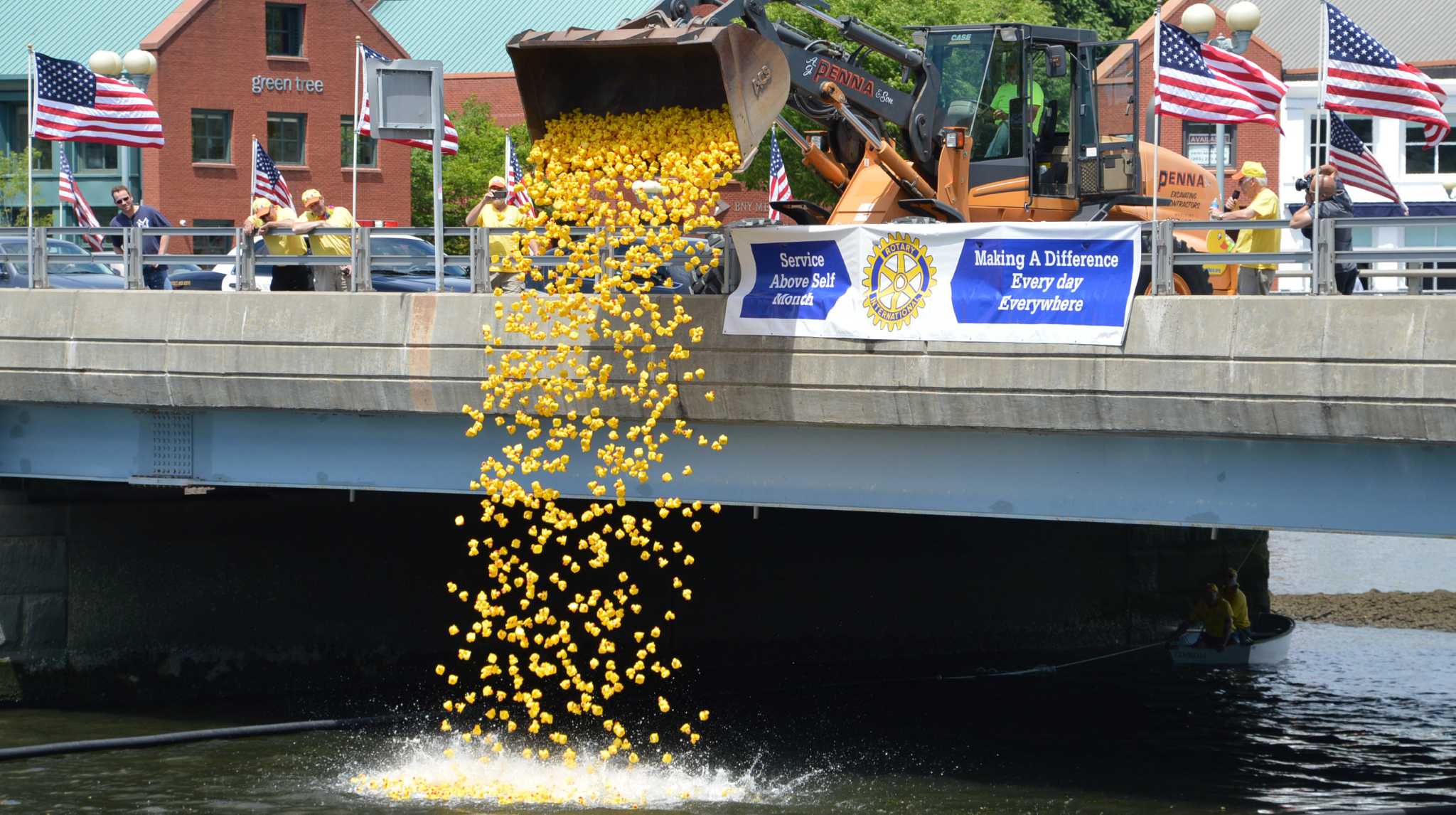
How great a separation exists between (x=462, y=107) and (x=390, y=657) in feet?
125

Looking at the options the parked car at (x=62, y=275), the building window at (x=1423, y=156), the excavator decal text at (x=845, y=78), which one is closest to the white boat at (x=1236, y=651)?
the excavator decal text at (x=845, y=78)

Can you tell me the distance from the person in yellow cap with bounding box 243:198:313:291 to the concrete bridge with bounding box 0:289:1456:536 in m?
1.34

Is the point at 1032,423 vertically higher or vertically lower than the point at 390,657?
higher

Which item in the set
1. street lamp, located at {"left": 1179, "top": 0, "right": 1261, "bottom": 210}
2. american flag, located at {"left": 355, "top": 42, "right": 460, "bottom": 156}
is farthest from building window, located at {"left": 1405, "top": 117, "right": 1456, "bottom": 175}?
american flag, located at {"left": 355, "top": 42, "right": 460, "bottom": 156}

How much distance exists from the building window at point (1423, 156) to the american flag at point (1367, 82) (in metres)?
35.8

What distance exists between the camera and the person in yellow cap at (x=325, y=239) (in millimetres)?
15507

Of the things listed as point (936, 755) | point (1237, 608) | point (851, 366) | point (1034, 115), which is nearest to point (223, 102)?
point (1237, 608)

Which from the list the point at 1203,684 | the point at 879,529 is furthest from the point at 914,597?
the point at 1203,684

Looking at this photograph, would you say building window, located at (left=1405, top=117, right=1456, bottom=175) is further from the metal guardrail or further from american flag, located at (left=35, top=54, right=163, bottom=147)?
american flag, located at (left=35, top=54, right=163, bottom=147)

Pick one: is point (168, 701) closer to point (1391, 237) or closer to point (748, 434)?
point (748, 434)

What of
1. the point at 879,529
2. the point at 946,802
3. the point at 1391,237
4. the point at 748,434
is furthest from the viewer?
the point at 1391,237

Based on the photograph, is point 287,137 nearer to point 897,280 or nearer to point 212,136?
point 212,136

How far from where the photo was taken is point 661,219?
40.2 ft

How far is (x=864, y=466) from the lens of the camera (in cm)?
1288
